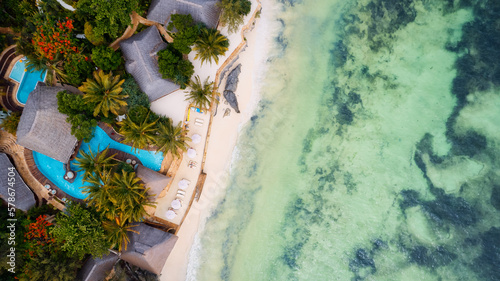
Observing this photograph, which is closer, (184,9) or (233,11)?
(233,11)

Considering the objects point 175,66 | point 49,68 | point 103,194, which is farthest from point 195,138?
point 49,68

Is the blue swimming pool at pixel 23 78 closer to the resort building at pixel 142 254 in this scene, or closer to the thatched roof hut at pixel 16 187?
the thatched roof hut at pixel 16 187

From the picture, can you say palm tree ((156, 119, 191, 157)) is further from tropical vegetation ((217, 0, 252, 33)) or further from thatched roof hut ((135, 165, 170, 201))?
tropical vegetation ((217, 0, 252, 33))

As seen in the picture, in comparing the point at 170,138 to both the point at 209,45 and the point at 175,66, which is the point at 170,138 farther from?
the point at 209,45

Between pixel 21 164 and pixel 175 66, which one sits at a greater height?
pixel 175 66

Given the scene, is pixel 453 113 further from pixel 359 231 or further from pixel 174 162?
pixel 174 162

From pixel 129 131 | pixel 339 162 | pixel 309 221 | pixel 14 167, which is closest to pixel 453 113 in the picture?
pixel 339 162

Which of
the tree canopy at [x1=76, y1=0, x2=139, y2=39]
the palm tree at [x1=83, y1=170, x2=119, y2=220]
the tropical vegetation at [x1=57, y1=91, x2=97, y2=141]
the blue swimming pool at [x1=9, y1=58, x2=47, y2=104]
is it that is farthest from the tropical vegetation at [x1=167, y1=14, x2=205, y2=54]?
the blue swimming pool at [x1=9, y1=58, x2=47, y2=104]
